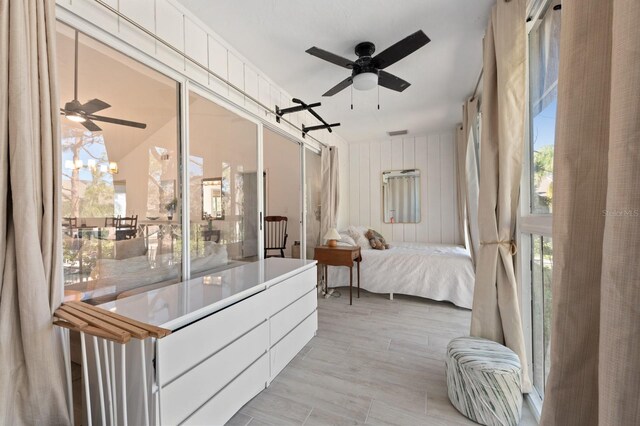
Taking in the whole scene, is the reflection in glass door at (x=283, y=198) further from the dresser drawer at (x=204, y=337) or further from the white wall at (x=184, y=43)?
the dresser drawer at (x=204, y=337)

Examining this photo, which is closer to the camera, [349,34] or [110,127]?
[110,127]

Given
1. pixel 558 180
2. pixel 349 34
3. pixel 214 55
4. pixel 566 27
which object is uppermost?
pixel 349 34

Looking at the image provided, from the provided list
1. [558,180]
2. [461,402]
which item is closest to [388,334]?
[461,402]

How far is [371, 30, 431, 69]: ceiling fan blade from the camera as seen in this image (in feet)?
5.85

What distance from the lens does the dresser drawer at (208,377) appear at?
114 centimetres

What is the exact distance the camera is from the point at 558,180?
2.13 feet

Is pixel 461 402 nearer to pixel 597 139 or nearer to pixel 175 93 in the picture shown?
pixel 597 139

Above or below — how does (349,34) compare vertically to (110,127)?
above

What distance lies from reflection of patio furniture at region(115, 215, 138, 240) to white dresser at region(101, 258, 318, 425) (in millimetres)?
377

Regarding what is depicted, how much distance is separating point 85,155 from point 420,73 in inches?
116

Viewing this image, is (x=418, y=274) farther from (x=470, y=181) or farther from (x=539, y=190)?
(x=539, y=190)

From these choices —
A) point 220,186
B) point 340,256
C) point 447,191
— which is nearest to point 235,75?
point 220,186

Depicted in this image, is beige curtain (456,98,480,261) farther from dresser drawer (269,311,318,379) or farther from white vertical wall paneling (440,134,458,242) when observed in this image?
dresser drawer (269,311,318,379)

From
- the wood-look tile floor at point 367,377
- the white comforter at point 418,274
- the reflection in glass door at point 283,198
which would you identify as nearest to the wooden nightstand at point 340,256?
the white comforter at point 418,274
